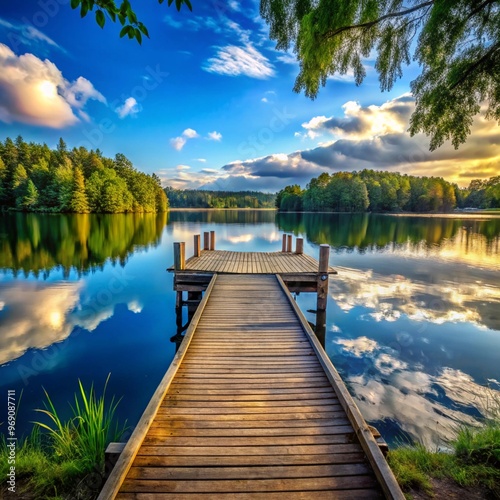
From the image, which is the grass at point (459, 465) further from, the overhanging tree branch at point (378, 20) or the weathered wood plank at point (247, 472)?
the overhanging tree branch at point (378, 20)

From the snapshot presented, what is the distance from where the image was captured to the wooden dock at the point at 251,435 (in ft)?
7.34

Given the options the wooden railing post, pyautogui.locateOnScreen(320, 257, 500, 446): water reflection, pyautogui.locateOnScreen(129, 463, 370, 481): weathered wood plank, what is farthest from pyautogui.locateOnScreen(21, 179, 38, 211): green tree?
pyautogui.locateOnScreen(129, 463, 370, 481): weathered wood plank

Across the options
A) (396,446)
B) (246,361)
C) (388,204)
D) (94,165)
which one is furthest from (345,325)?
(388,204)

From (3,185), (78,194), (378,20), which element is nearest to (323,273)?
(378,20)

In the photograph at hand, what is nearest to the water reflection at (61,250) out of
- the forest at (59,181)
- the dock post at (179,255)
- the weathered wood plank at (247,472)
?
the dock post at (179,255)

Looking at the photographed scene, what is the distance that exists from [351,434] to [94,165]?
70764mm

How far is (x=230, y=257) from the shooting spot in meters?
12.1

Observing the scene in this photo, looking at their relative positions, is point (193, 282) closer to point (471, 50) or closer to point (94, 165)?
point (471, 50)

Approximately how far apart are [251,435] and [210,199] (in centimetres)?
15530

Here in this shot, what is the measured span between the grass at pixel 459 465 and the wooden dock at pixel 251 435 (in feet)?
3.23

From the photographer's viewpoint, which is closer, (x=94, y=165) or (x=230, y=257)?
(x=230, y=257)

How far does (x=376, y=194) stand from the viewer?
84.9 meters

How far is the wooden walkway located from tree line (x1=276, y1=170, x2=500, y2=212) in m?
82.4

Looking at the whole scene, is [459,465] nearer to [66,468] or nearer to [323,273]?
[66,468]
